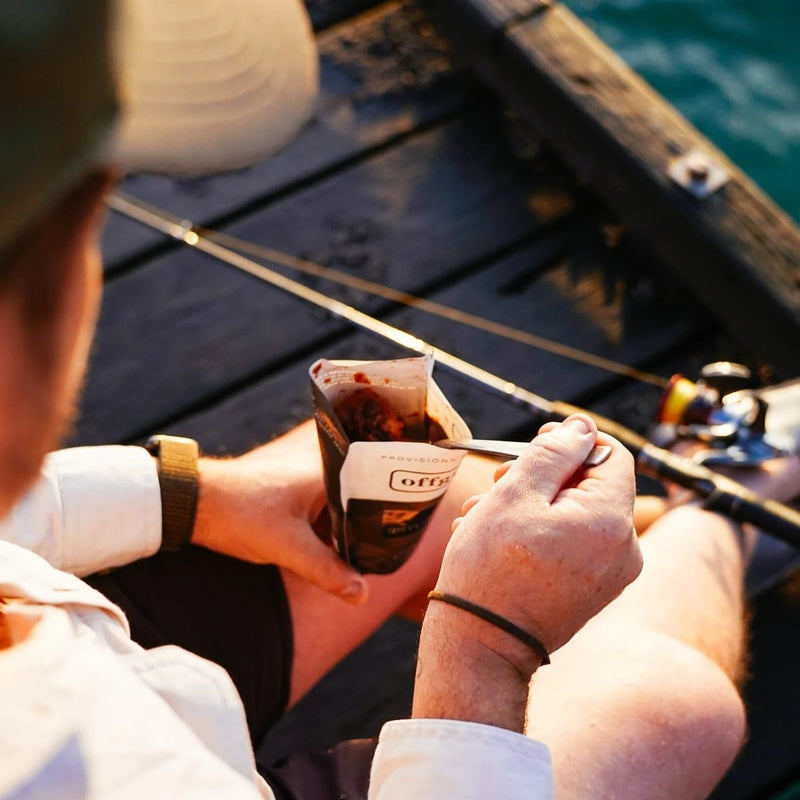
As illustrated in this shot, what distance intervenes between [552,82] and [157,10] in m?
1.34

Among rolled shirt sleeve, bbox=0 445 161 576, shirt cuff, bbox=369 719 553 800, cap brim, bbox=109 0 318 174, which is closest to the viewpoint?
cap brim, bbox=109 0 318 174

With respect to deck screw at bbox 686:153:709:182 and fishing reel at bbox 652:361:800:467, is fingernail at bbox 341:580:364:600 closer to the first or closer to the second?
fishing reel at bbox 652:361:800:467

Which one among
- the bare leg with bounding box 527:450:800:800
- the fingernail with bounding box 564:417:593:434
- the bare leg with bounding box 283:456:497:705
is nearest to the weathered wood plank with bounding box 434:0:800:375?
the bare leg with bounding box 527:450:800:800

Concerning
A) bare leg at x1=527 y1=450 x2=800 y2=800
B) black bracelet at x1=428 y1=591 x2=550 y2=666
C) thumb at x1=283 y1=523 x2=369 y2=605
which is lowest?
bare leg at x1=527 y1=450 x2=800 y2=800

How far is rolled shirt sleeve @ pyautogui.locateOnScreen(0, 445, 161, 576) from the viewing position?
3.62 ft

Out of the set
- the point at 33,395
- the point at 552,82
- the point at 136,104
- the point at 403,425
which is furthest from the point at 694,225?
the point at 33,395

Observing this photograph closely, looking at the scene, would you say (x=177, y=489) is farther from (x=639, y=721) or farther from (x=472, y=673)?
(x=639, y=721)

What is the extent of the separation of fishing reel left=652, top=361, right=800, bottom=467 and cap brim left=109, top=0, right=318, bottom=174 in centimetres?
88

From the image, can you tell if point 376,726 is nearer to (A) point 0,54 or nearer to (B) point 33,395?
(B) point 33,395

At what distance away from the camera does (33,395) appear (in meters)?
0.58

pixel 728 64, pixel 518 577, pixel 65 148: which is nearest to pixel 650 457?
pixel 518 577

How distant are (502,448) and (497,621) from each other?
173 millimetres

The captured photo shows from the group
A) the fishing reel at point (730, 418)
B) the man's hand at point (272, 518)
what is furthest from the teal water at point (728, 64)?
the man's hand at point (272, 518)

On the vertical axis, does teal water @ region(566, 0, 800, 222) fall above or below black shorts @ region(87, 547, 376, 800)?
below
